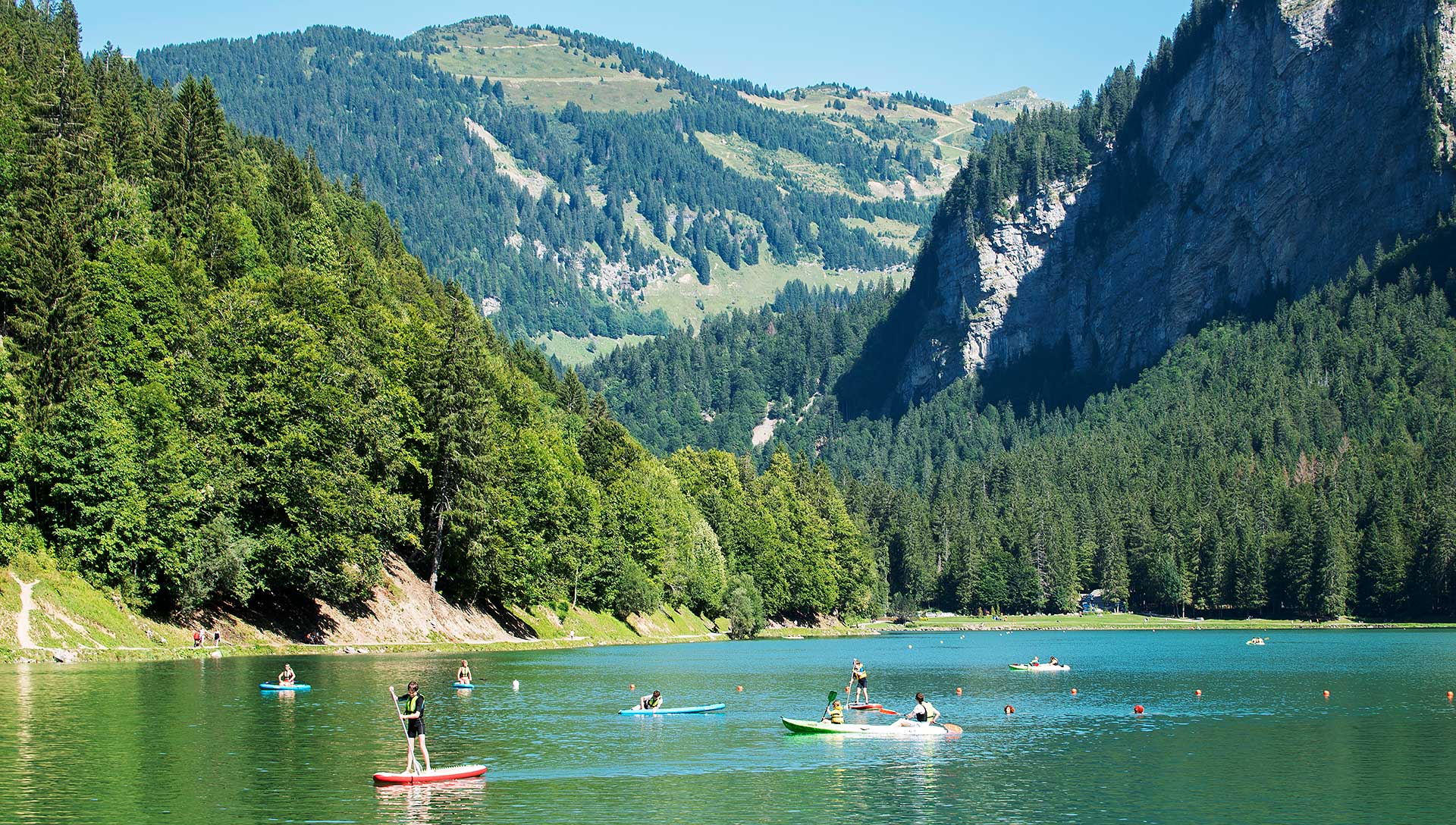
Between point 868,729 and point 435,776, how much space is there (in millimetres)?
23592

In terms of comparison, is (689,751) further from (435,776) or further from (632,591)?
(632,591)

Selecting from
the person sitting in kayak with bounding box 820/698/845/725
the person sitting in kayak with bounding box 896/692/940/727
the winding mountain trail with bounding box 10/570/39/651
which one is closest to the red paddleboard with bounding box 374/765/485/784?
the person sitting in kayak with bounding box 820/698/845/725

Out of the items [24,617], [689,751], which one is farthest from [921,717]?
[24,617]

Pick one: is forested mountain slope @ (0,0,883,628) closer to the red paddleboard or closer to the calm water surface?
the calm water surface

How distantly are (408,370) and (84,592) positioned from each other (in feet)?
120

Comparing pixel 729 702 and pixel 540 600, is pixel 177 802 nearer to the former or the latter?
pixel 729 702

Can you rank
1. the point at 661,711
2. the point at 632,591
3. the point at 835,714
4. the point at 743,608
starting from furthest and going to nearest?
the point at 743,608, the point at 632,591, the point at 661,711, the point at 835,714

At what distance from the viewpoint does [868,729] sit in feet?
206

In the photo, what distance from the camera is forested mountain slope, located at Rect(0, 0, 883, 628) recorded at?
81875 millimetres

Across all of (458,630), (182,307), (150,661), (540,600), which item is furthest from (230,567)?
(540,600)

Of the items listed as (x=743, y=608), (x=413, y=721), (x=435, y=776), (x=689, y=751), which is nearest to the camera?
(x=435, y=776)

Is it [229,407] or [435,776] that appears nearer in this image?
[435,776]

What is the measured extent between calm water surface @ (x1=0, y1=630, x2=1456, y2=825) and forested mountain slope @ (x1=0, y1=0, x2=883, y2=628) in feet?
28.0

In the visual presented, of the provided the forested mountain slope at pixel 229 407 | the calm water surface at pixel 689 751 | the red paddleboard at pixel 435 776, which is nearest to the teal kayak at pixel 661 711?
the calm water surface at pixel 689 751
